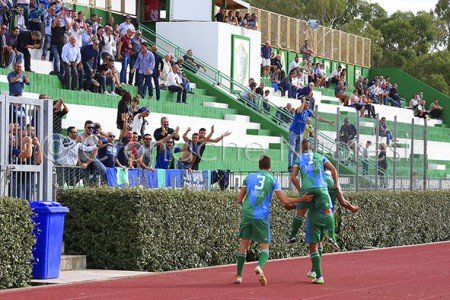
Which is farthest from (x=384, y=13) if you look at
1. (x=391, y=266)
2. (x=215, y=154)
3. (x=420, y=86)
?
(x=391, y=266)

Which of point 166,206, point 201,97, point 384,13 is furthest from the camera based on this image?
point 384,13

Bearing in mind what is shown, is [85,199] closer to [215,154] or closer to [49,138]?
[49,138]

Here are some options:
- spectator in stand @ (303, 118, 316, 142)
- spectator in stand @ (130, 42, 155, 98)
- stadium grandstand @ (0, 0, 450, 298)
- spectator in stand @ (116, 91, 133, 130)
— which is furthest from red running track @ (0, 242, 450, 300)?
spectator in stand @ (130, 42, 155, 98)

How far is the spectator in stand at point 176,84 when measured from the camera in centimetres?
3447

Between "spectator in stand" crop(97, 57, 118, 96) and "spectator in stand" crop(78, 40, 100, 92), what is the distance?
0.45ft

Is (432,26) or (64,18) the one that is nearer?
(64,18)

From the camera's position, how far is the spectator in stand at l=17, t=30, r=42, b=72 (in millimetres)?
29634

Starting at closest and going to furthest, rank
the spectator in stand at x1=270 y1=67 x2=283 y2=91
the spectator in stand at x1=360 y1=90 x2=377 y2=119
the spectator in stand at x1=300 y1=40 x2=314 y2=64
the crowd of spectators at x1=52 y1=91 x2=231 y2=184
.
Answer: the crowd of spectators at x1=52 y1=91 x2=231 y2=184 < the spectator in stand at x1=270 y1=67 x2=283 y2=91 < the spectator in stand at x1=360 y1=90 x2=377 y2=119 < the spectator in stand at x1=300 y1=40 x2=314 y2=64

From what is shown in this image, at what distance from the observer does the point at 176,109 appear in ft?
111

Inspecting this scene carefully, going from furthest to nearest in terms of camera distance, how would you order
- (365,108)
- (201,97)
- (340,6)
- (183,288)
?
(340,6), (365,108), (201,97), (183,288)

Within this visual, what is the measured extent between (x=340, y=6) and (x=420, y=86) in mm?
32322

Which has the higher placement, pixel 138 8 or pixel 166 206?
pixel 138 8

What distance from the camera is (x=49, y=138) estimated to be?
19344 millimetres

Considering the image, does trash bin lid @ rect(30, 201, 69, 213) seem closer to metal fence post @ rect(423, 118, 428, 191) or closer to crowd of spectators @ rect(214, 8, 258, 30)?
metal fence post @ rect(423, 118, 428, 191)
